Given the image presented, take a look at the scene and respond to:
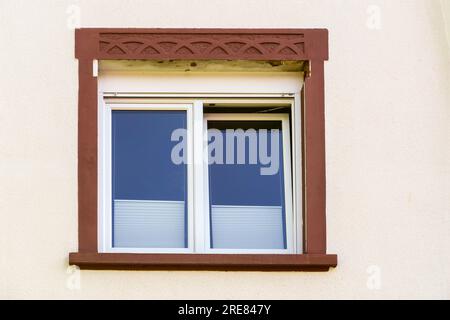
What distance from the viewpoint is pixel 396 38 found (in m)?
8.56

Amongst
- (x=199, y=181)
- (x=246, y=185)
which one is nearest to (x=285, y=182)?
(x=246, y=185)

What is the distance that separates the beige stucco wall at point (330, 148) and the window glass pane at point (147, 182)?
1.16ft

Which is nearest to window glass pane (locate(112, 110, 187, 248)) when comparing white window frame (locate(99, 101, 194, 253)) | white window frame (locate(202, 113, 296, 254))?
white window frame (locate(99, 101, 194, 253))

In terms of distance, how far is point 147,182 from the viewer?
339 inches

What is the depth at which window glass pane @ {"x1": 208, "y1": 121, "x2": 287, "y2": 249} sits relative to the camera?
8523mm

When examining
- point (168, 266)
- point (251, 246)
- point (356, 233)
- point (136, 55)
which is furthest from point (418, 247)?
point (136, 55)

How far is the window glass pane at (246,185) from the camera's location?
8.52 m

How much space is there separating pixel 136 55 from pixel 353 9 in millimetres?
1460

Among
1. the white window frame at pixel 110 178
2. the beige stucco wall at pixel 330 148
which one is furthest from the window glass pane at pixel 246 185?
the beige stucco wall at pixel 330 148

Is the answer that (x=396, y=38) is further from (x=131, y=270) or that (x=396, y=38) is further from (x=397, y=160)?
(x=131, y=270)

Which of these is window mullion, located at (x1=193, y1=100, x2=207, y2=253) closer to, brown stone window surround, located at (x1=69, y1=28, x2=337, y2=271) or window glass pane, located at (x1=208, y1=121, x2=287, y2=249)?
window glass pane, located at (x1=208, y1=121, x2=287, y2=249)

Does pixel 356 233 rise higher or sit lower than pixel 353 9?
lower
